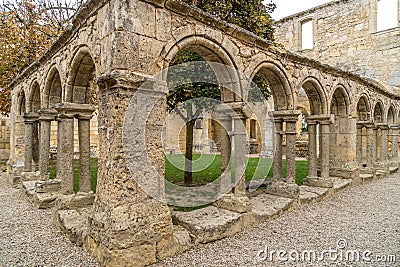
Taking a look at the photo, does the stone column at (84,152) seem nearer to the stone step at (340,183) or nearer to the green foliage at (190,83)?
the green foliage at (190,83)

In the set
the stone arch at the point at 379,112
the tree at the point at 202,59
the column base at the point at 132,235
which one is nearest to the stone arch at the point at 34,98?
the tree at the point at 202,59

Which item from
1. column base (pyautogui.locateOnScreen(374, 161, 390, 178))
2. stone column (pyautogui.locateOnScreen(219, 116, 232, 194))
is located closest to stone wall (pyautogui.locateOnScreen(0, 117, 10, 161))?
stone column (pyautogui.locateOnScreen(219, 116, 232, 194))

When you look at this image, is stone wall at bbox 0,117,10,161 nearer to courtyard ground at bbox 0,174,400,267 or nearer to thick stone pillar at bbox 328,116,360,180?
courtyard ground at bbox 0,174,400,267

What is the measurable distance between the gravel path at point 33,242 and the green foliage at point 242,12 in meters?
4.80

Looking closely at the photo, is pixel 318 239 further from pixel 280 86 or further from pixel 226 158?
pixel 280 86

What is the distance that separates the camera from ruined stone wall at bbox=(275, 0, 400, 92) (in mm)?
11336

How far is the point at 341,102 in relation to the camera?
727cm

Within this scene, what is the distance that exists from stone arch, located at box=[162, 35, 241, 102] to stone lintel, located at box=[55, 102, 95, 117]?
6.18 ft

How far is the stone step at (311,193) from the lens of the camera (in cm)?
534

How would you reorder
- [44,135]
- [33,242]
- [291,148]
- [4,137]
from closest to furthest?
[33,242]
[291,148]
[44,135]
[4,137]

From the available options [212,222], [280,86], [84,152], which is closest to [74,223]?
[84,152]

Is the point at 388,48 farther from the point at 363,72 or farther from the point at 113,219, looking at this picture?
the point at 113,219

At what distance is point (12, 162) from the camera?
7797 millimetres

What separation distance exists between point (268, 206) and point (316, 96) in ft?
9.81
